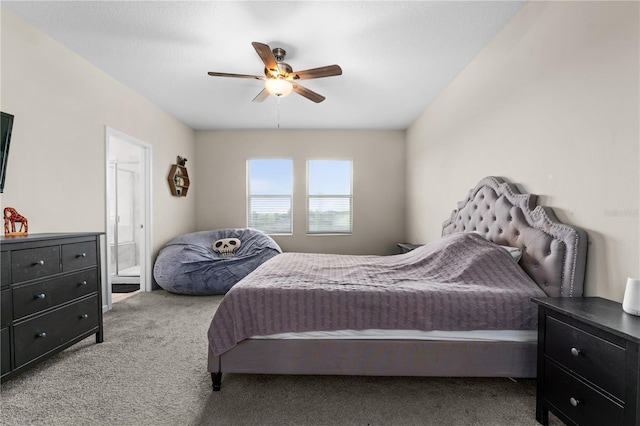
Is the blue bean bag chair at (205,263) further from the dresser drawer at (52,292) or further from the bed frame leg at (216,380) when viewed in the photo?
the bed frame leg at (216,380)

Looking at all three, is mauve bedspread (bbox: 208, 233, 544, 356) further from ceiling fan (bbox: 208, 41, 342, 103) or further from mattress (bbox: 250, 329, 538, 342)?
ceiling fan (bbox: 208, 41, 342, 103)

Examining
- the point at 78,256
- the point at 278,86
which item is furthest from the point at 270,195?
the point at 78,256

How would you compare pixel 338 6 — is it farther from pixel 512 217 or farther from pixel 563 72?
pixel 512 217

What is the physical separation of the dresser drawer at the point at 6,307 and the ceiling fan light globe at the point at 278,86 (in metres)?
2.35

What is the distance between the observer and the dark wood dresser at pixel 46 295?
1.75 metres

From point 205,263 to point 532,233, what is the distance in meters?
3.47

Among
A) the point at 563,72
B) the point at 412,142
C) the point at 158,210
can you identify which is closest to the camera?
the point at 563,72

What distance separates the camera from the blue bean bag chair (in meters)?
Result: 3.81

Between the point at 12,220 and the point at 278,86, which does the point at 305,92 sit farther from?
the point at 12,220

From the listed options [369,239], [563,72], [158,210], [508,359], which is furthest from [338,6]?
[369,239]

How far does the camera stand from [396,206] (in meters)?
5.39

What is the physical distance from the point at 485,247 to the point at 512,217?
0.31 meters

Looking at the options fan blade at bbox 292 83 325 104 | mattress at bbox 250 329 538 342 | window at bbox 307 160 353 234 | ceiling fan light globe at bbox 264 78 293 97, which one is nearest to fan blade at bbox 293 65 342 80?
ceiling fan light globe at bbox 264 78 293 97

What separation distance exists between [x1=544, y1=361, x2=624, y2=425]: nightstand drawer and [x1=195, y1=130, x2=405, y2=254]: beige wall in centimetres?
395
